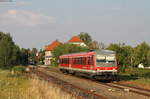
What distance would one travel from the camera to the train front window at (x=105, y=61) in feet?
78.7

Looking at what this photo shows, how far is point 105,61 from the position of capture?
79.7 feet

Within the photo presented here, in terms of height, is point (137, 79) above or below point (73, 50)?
below

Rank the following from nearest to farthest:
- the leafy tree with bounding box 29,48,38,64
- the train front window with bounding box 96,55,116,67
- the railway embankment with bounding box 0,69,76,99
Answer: the railway embankment with bounding box 0,69,76,99 → the train front window with bounding box 96,55,116,67 → the leafy tree with bounding box 29,48,38,64

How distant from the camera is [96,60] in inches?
947

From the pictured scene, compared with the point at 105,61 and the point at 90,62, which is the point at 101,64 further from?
the point at 90,62

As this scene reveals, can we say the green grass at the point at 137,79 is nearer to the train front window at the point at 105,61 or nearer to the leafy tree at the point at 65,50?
the train front window at the point at 105,61

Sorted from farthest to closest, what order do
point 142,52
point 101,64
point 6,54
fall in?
1. point 142,52
2. point 6,54
3. point 101,64

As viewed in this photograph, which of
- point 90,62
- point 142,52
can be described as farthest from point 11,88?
point 142,52

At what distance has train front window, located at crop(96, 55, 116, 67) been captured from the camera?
78.7ft

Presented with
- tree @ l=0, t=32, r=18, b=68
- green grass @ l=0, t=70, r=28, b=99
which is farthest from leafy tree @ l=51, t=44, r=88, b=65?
green grass @ l=0, t=70, r=28, b=99

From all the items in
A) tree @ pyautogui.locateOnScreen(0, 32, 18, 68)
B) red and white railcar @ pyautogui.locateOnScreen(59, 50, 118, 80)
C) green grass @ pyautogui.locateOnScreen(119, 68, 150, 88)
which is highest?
tree @ pyautogui.locateOnScreen(0, 32, 18, 68)

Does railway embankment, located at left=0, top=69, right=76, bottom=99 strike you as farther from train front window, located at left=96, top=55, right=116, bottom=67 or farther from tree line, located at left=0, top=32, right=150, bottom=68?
tree line, located at left=0, top=32, right=150, bottom=68

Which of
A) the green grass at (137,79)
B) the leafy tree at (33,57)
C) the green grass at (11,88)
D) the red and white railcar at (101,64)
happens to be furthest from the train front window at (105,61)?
the leafy tree at (33,57)

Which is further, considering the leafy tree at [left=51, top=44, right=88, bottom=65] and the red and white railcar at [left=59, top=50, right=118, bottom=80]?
the leafy tree at [left=51, top=44, right=88, bottom=65]
